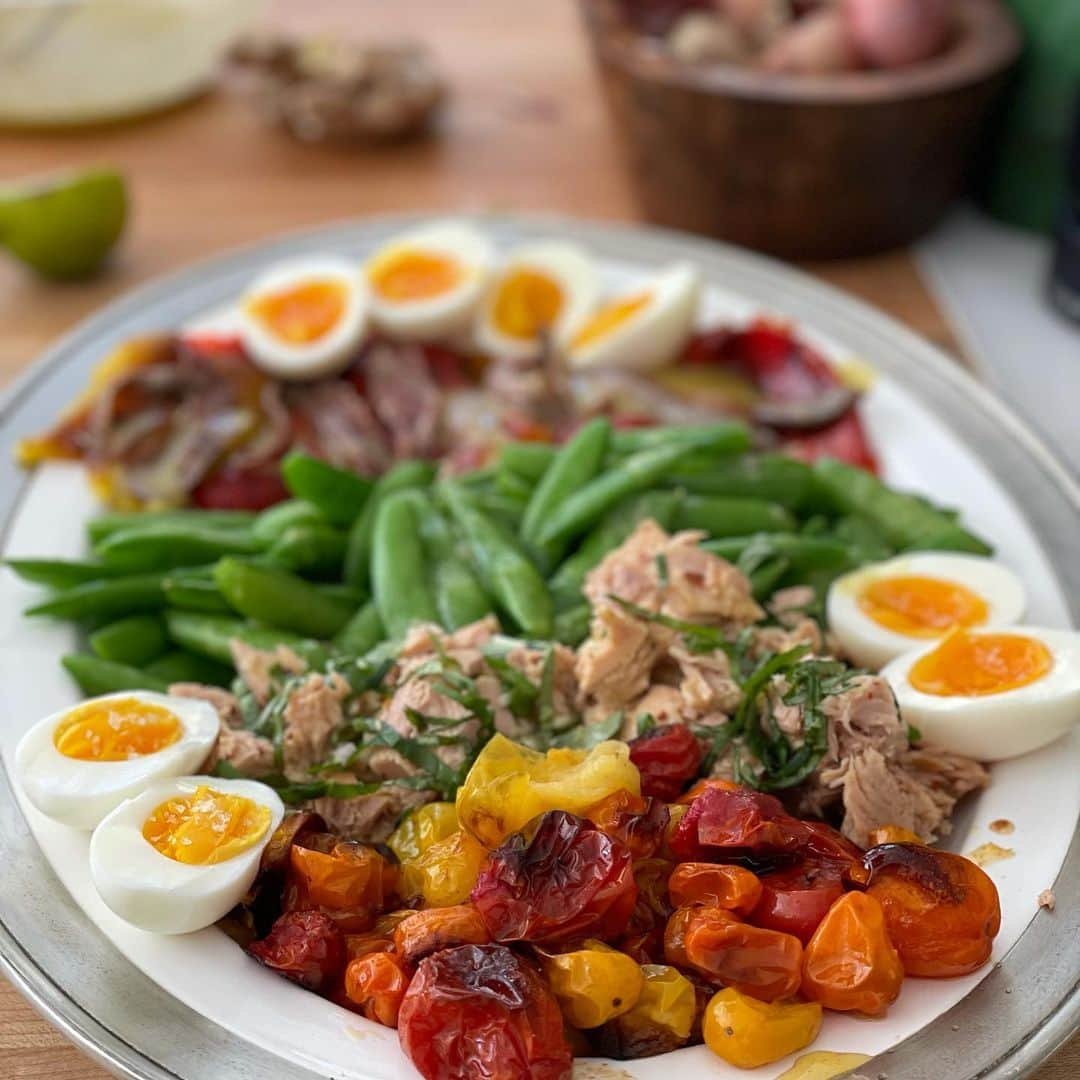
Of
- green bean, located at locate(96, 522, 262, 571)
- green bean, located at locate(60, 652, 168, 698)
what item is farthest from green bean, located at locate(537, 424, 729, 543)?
green bean, located at locate(60, 652, 168, 698)

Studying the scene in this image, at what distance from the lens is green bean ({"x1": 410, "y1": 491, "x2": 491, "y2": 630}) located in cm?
284

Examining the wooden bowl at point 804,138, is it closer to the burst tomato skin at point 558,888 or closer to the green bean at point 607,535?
the green bean at point 607,535

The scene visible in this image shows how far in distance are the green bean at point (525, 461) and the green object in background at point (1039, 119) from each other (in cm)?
217

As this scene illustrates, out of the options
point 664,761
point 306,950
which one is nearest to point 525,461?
point 664,761

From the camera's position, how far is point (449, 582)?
2.91 m

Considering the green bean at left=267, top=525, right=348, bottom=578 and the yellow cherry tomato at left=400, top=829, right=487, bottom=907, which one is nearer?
the yellow cherry tomato at left=400, top=829, right=487, bottom=907

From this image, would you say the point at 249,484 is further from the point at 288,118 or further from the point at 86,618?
the point at 288,118

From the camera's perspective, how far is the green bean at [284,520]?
312 centimetres

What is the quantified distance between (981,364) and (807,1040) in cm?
273

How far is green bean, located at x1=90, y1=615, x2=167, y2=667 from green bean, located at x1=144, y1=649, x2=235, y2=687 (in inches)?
1.1

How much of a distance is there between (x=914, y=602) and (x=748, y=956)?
1.05 meters

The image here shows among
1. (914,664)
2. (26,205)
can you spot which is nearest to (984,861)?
(914,664)

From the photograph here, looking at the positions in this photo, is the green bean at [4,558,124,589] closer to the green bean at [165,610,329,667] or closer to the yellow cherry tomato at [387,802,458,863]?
the green bean at [165,610,329,667]

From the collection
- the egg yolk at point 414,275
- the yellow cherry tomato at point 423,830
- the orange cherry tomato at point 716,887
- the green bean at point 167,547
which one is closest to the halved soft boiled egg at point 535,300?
the egg yolk at point 414,275
